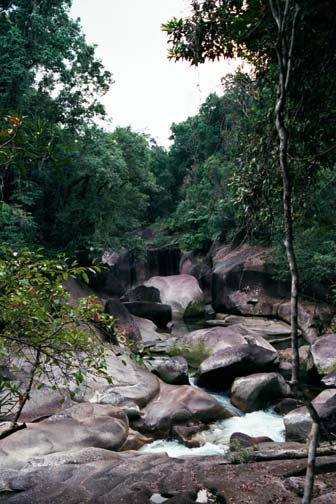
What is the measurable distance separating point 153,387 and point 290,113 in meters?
6.59

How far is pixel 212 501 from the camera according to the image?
4.09 meters

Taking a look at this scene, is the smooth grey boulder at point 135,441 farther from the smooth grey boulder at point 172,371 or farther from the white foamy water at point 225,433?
the smooth grey boulder at point 172,371

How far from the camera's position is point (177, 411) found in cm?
814

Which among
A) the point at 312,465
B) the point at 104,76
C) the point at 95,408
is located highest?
the point at 104,76

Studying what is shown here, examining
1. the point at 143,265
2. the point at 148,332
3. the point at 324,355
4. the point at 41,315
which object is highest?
the point at 41,315

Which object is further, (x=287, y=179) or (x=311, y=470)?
(x=287, y=179)

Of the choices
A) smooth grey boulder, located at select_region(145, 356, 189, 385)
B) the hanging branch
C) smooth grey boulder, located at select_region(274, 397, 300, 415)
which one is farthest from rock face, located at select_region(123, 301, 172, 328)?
the hanging branch

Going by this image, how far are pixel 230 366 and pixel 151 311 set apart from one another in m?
8.55

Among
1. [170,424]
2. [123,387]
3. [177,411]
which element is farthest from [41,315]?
[123,387]

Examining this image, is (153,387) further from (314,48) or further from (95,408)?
(314,48)

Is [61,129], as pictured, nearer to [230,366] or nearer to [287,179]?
[230,366]

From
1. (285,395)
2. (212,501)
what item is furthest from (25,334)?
(285,395)

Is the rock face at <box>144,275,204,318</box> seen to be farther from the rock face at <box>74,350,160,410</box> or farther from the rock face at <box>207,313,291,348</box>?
the rock face at <box>74,350,160,410</box>

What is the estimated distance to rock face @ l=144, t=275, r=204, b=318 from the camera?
22.8 m
